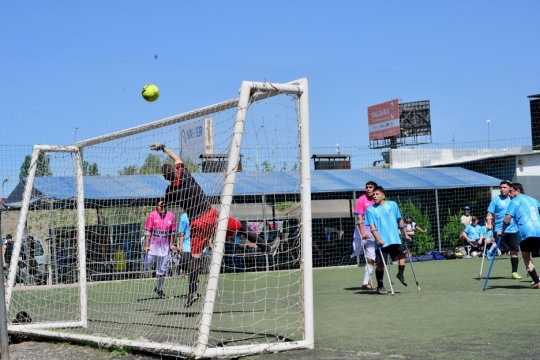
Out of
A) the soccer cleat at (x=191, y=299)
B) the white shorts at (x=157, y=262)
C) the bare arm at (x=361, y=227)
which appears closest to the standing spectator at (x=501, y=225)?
the bare arm at (x=361, y=227)

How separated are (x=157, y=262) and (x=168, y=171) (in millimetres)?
2284

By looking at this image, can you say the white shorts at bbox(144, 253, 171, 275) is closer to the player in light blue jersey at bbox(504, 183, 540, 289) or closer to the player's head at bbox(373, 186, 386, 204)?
the player's head at bbox(373, 186, 386, 204)

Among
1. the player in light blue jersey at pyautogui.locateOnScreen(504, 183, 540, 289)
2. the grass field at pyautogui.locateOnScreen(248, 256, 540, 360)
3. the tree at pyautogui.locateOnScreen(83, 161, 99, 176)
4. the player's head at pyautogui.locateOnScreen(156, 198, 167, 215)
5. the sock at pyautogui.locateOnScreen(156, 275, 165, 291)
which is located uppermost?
the tree at pyautogui.locateOnScreen(83, 161, 99, 176)

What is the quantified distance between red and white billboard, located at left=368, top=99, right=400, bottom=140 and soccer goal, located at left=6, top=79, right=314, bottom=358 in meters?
51.6

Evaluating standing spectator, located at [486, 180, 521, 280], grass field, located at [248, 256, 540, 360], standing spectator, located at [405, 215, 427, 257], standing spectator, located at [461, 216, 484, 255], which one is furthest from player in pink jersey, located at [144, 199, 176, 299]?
standing spectator, located at [461, 216, 484, 255]

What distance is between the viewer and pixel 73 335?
949 cm

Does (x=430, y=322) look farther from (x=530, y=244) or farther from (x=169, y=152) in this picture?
(x=530, y=244)

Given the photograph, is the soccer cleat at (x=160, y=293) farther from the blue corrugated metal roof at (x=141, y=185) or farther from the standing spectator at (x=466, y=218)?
the standing spectator at (x=466, y=218)

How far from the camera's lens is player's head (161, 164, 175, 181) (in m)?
9.80

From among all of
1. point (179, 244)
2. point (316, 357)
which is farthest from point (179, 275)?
point (316, 357)

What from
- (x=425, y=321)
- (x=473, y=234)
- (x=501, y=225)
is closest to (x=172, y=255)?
(x=425, y=321)

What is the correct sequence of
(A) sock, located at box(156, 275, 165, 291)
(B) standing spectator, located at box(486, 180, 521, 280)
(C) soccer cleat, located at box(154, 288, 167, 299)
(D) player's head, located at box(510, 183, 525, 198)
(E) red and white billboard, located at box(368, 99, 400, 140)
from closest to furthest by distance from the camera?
1. (A) sock, located at box(156, 275, 165, 291)
2. (C) soccer cleat, located at box(154, 288, 167, 299)
3. (D) player's head, located at box(510, 183, 525, 198)
4. (B) standing spectator, located at box(486, 180, 521, 280)
5. (E) red and white billboard, located at box(368, 99, 400, 140)

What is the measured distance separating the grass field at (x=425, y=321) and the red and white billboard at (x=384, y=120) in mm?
48438

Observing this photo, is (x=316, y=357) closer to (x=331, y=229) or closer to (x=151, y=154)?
(x=151, y=154)
